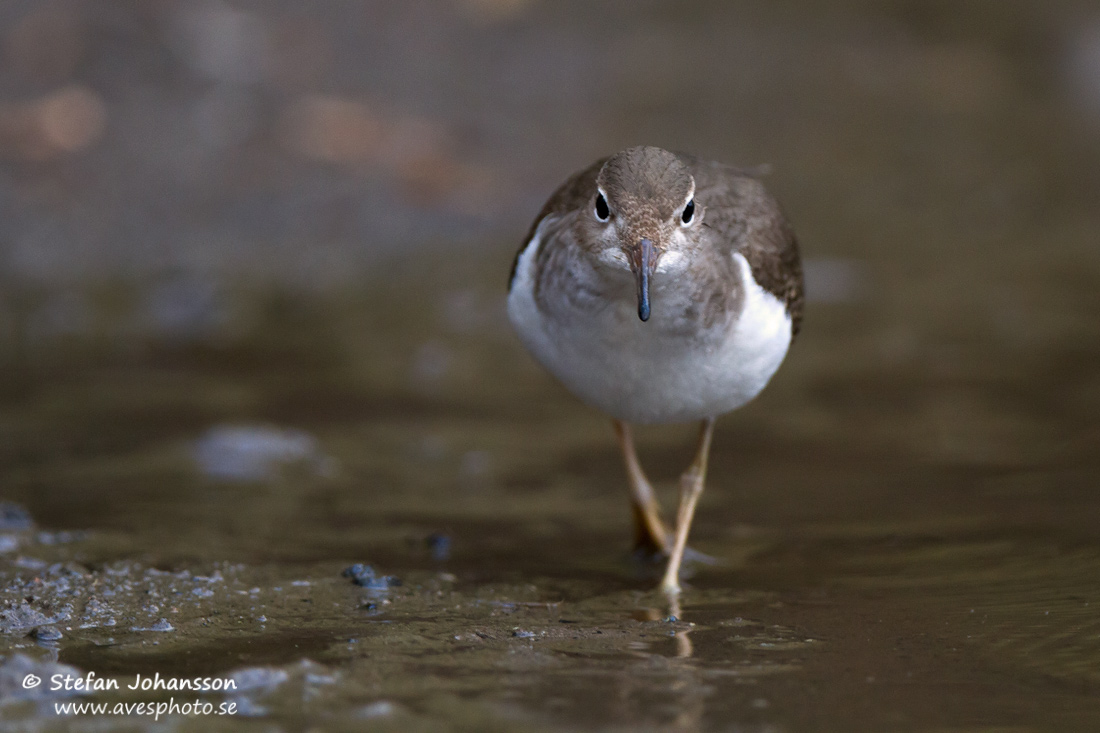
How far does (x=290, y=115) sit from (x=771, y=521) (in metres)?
7.70

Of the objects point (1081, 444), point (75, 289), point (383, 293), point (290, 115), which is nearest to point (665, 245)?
point (1081, 444)

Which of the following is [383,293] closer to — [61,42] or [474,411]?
[474,411]

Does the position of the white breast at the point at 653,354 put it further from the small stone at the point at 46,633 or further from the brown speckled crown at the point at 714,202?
the small stone at the point at 46,633

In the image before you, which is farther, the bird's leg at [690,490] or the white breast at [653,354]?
the bird's leg at [690,490]

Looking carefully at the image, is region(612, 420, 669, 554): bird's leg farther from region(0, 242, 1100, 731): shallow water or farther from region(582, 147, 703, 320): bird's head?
region(582, 147, 703, 320): bird's head

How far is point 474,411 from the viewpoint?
818 centimetres

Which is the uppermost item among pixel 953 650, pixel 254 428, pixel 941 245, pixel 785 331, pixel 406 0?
pixel 406 0

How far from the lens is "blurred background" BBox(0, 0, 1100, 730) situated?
6.56 m

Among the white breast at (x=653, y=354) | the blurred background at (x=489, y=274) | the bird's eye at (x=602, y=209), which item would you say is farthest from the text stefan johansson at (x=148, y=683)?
the bird's eye at (x=602, y=209)

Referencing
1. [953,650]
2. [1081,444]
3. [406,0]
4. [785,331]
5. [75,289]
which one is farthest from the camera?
[406,0]

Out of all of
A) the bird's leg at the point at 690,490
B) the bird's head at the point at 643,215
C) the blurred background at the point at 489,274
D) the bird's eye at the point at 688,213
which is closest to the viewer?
the bird's head at the point at 643,215

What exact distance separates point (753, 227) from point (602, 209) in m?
1.07

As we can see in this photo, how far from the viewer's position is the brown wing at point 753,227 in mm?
5734

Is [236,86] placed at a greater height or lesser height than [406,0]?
lesser
